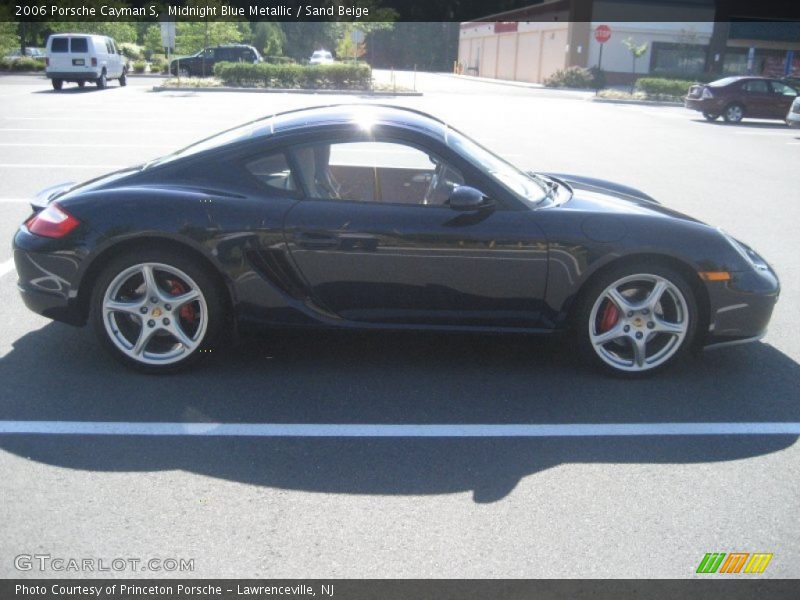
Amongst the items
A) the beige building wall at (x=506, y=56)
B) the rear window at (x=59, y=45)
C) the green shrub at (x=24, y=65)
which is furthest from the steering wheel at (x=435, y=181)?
the beige building wall at (x=506, y=56)

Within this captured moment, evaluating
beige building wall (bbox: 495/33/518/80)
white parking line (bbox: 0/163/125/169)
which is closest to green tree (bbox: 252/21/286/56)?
beige building wall (bbox: 495/33/518/80)

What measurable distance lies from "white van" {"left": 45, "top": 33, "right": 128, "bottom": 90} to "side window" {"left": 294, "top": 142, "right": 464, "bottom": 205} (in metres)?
29.5

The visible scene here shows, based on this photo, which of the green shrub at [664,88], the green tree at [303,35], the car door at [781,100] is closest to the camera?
the car door at [781,100]

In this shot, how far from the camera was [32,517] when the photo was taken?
3117 mm

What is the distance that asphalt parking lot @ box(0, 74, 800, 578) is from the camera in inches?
117

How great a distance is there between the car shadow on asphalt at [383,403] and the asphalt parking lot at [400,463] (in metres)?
0.01

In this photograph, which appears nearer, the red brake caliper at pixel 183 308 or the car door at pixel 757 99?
the red brake caliper at pixel 183 308

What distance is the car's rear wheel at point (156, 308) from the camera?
438 centimetres

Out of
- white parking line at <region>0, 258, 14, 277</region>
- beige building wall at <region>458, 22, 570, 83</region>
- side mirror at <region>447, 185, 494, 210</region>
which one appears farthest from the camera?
beige building wall at <region>458, 22, 570, 83</region>

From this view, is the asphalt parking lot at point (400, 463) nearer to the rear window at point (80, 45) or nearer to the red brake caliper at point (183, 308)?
the red brake caliper at point (183, 308)

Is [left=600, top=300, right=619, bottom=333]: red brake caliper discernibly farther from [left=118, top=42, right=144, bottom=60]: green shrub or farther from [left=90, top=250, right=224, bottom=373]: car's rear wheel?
[left=118, top=42, right=144, bottom=60]: green shrub

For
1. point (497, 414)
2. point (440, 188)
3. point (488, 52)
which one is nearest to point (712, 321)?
point (497, 414)

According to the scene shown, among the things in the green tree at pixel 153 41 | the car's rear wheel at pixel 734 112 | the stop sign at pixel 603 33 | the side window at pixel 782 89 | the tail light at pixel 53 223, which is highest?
the stop sign at pixel 603 33

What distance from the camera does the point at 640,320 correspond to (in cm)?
449
